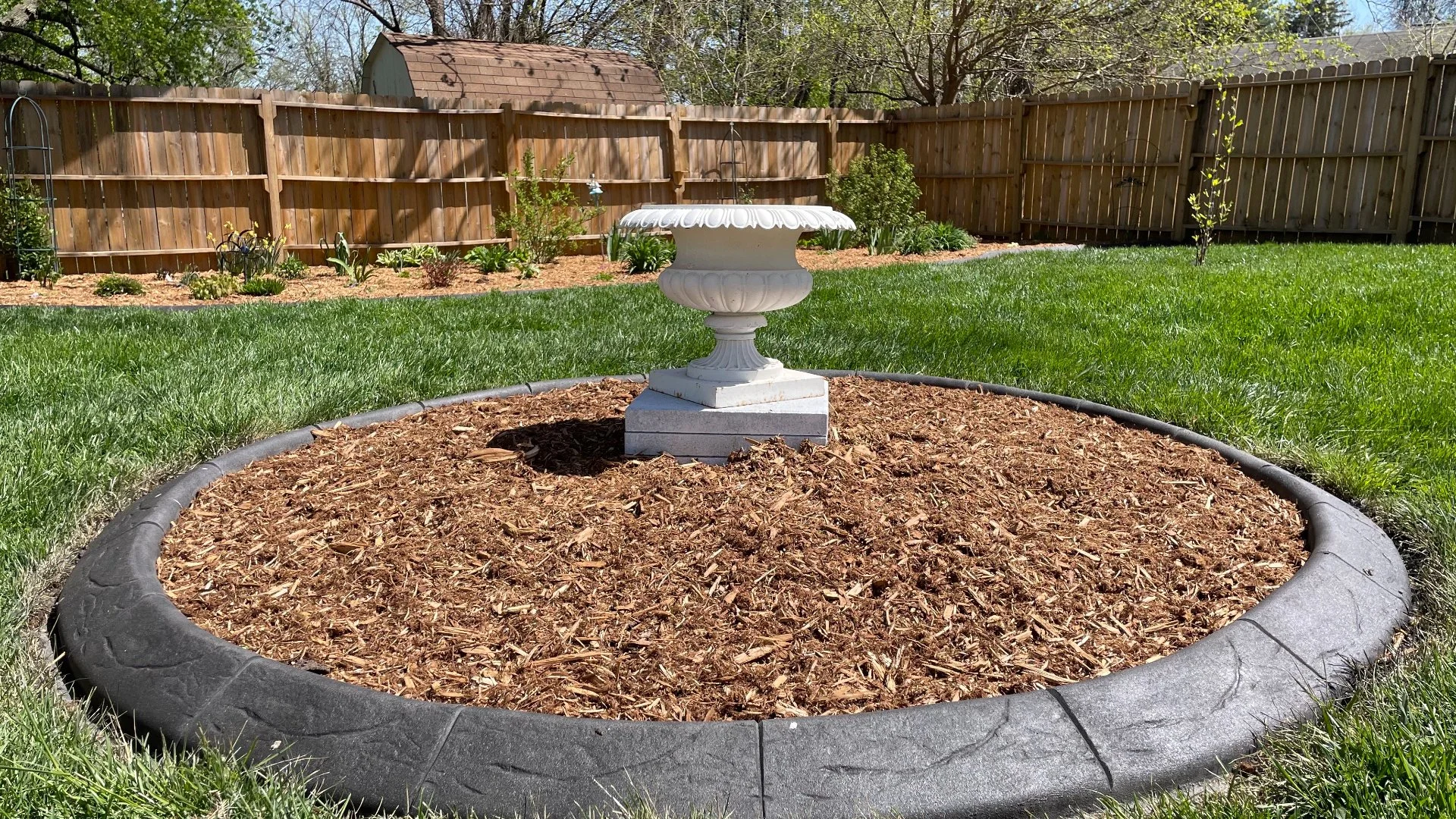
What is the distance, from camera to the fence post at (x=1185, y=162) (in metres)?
13.3

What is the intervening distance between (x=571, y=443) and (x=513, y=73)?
1575 cm

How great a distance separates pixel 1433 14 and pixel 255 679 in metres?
34.1

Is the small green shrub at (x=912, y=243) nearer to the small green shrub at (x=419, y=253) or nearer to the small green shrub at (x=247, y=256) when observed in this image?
the small green shrub at (x=419, y=253)

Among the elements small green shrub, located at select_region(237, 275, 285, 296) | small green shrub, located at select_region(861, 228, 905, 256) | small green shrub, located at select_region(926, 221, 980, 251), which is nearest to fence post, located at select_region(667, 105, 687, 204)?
small green shrub, located at select_region(861, 228, 905, 256)

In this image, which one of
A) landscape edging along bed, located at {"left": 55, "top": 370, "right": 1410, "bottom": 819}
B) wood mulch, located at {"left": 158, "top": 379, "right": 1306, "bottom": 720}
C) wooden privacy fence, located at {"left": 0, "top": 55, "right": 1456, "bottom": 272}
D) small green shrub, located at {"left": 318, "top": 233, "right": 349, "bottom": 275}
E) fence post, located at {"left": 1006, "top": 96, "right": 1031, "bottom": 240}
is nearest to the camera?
landscape edging along bed, located at {"left": 55, "top": 370, "right": 1410, "bottom": 819}

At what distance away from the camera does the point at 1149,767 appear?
1899mm

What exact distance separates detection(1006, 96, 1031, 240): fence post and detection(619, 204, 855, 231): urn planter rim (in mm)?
13052

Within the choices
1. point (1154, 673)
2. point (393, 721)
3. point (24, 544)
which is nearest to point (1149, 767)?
point (1154, 673)

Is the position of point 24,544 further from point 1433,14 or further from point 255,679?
point 1433,14

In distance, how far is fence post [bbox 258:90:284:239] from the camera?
11359mm

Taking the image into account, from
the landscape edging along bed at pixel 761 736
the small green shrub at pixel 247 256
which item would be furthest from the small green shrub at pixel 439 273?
the landscape edging along bed at pixel 761 736

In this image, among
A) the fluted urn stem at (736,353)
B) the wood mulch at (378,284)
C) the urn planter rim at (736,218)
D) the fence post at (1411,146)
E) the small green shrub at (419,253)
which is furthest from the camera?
the small green shrub at (419,253)

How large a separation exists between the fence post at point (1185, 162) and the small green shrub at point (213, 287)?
11.9 metres

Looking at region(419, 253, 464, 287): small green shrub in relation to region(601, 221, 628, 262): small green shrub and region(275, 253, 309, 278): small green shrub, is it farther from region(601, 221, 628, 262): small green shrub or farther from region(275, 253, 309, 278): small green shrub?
region(601, 221, 628, 262): small green shrub
